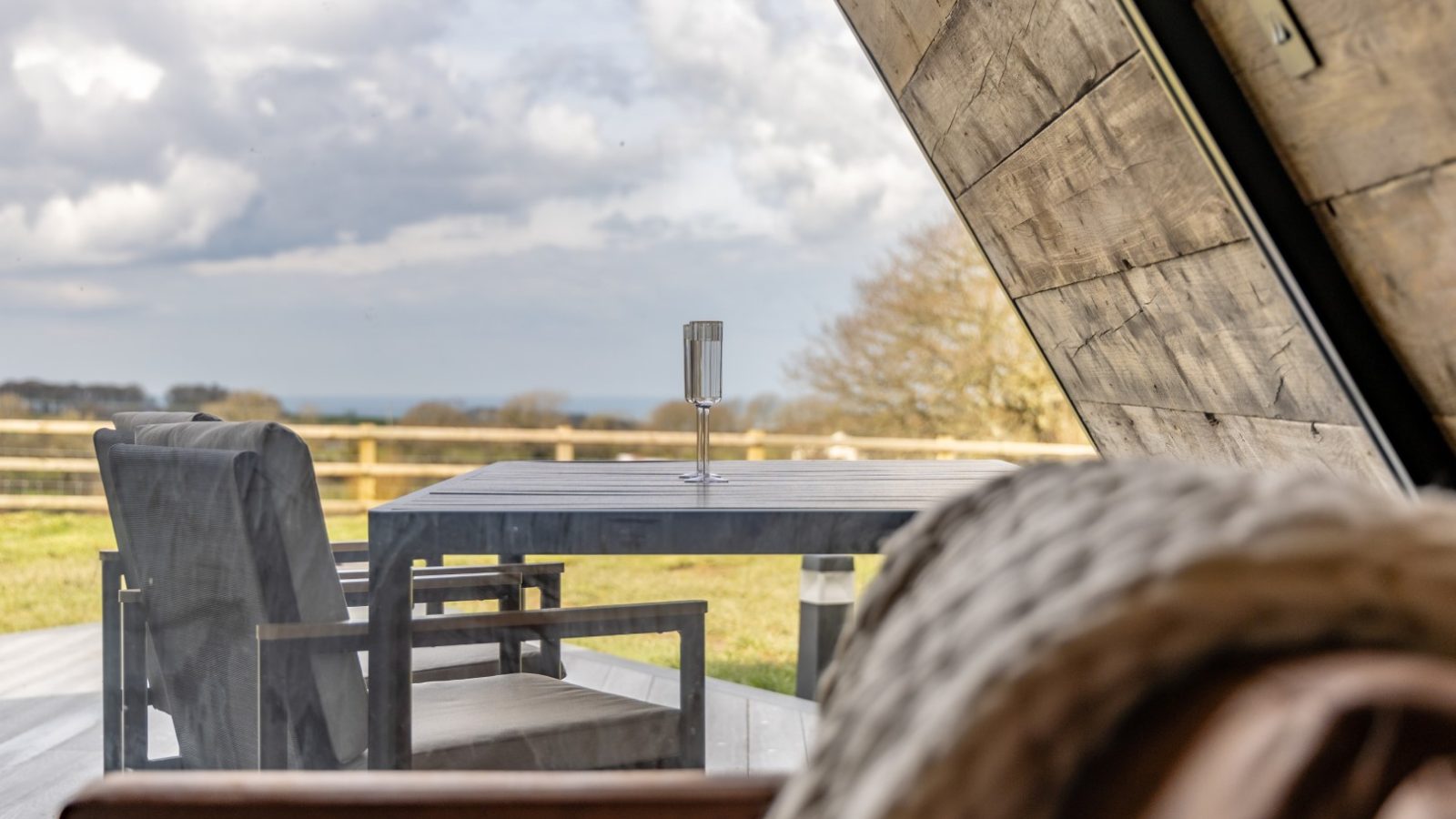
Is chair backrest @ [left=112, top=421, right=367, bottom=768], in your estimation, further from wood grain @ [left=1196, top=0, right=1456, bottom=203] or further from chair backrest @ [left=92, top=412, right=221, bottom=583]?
wood grain @ [left=1196, top=0, right=1456, bottom=203]

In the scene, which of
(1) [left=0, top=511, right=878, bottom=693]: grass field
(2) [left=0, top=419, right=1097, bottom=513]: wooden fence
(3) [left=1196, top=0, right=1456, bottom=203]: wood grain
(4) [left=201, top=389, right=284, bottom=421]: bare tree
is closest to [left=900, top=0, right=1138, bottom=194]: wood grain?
(3) [left=1196, top=0, right=1456, bottom=203]: wood grain

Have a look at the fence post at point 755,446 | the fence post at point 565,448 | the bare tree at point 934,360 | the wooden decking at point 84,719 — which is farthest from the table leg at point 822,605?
the bare tree at point 934,360

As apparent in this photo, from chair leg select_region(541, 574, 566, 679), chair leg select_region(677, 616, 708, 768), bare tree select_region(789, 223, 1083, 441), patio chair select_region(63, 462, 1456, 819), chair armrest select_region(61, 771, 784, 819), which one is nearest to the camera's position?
patio chair select_region(63, 462, 1456, 819)

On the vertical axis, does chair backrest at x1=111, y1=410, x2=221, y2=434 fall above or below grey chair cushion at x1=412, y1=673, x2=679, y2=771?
above

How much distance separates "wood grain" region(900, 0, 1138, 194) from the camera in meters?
0.96

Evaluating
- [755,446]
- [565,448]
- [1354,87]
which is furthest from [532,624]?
[565,448]

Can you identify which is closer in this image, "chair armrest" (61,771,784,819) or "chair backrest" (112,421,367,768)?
"chair armrest" (61,771,784,819)

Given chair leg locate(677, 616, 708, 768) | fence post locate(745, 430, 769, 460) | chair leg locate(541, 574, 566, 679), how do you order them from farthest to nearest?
fence post locate(745, 430, 769, 460) → chair leg locate(541, 574, 566, 679) → chair leg locate(677, 616, 708, 768)

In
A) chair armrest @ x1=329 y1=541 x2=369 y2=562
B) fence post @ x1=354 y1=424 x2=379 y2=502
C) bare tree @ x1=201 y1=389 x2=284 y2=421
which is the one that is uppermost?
bare tree @ x1=201 y1=389 x2=284 y2=421

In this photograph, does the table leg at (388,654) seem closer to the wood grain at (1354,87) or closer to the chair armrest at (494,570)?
the chair armrest at (494,570)

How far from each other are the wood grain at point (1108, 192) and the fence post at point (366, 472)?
5.19 m

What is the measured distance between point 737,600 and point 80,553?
3.68m

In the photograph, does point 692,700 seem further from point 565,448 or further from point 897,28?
point 565,448

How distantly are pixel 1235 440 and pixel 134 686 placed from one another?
4.56 feet
